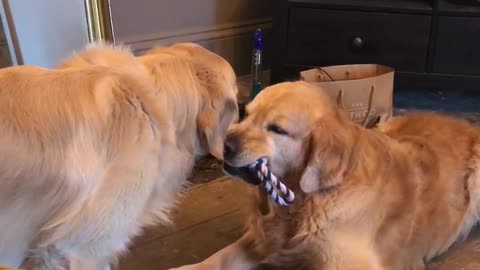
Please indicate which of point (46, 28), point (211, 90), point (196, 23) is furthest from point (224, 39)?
point (211, 90)

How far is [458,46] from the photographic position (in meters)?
2.29

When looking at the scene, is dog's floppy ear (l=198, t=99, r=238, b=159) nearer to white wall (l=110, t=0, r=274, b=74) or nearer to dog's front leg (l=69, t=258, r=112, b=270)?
dog's front leg (l=69, t=258, r=112, b=270)

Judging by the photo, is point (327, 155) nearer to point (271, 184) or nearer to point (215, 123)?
point (271, 184)

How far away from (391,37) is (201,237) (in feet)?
3.94

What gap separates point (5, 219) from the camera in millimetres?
992

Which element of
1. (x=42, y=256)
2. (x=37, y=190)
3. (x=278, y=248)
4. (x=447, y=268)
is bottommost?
(x=447, y=268)

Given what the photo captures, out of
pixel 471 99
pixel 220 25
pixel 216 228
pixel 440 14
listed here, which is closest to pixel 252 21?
pixel 220 25

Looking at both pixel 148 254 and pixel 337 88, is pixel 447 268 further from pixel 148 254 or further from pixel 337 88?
pixel 148 254

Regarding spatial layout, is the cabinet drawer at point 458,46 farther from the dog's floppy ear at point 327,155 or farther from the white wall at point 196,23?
the dog's floppy ear at point 327,155

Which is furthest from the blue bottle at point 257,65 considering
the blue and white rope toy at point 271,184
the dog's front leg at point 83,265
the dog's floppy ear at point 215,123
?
the dog's front leg at point 83,265

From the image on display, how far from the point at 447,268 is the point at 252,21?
5.20 ft

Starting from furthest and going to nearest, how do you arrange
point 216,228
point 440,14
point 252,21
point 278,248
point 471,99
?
point 252,21 < point 471,99 < point 440,14 < point 216,228 < point 278,248

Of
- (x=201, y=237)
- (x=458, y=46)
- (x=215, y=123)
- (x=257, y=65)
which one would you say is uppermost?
(x=215, y=123)

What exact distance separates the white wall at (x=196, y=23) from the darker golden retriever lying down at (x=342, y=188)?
1262mm
